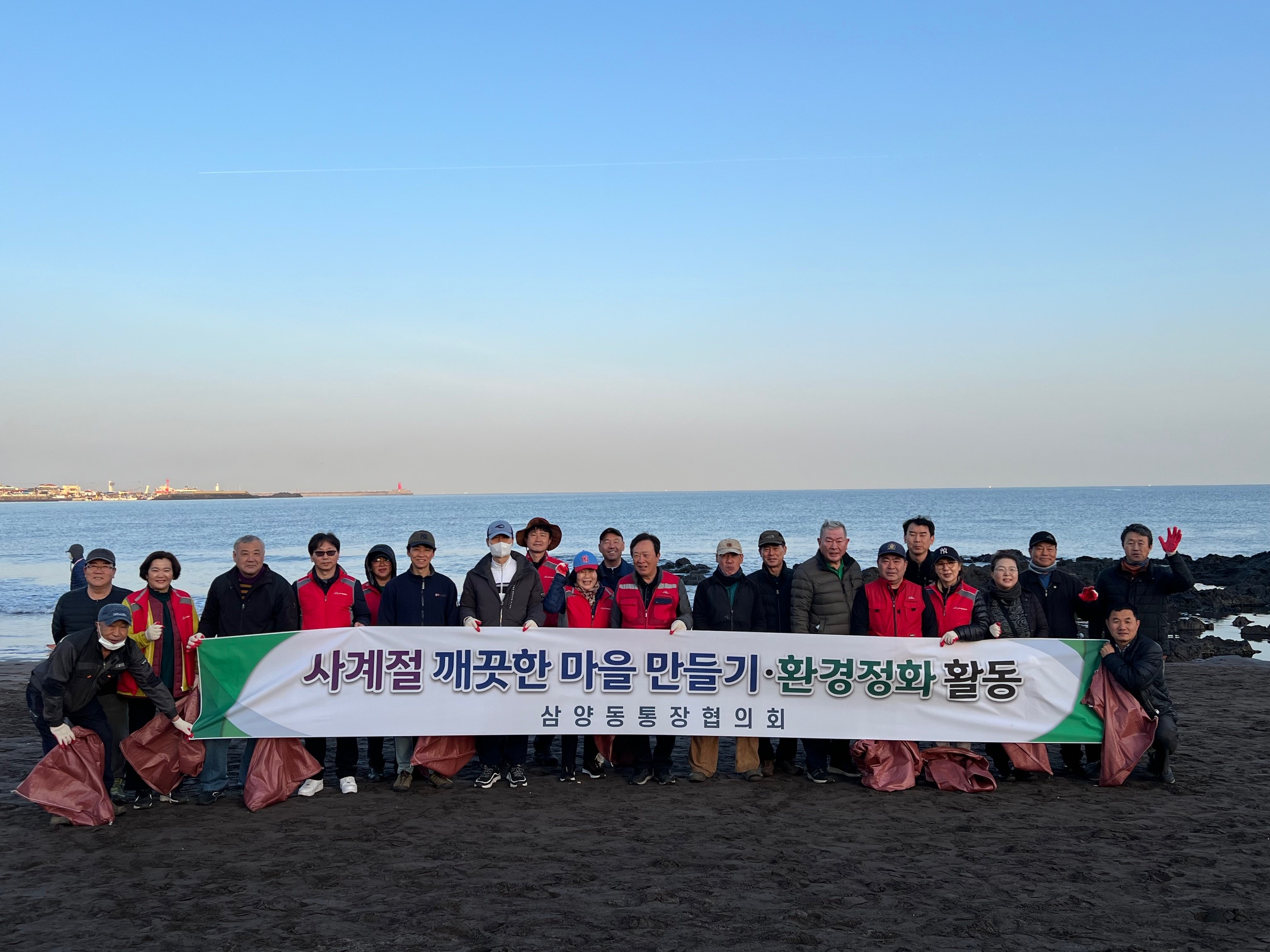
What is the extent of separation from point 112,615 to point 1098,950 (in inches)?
238

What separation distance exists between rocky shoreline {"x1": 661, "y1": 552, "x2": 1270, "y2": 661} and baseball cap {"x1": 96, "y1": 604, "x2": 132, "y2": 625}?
423 cm

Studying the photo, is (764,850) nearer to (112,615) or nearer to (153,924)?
(153,924)

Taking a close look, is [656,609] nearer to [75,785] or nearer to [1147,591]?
[1147,591]

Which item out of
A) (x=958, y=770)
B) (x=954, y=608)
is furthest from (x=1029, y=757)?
(x=954, y=608)

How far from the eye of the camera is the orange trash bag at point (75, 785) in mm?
5785

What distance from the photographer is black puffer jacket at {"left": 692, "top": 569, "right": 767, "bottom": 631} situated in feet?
23.3

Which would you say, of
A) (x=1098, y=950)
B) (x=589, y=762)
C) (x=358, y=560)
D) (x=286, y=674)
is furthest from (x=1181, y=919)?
(x=358, y=560)

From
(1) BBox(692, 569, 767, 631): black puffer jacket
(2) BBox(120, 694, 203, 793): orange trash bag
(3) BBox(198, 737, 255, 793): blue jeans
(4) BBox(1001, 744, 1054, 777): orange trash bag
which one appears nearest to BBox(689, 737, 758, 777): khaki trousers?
(1) BBox(692, 569, 767, 631): black puffer jacket

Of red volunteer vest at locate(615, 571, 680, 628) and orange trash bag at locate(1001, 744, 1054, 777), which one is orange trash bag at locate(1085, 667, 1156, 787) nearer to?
orange trash bag at locate(1001, 744, 1054, 777)

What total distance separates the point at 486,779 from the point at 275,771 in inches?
61.1

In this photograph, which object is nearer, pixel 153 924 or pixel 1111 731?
pixel 153 924

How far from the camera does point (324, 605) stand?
6844 mm

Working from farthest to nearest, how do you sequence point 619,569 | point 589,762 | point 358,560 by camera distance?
point 358,560, point 619,569, point 589,762

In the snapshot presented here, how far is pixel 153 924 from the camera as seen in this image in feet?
14.3
